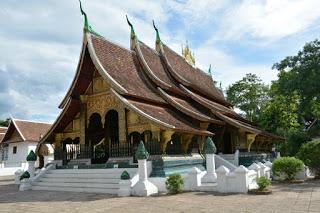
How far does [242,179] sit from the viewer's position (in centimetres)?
967

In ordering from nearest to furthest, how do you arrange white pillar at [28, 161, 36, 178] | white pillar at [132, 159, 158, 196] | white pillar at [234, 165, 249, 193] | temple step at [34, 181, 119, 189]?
white pillar at [234, 165, 249, 193], white pillar at [132, 159, 158, 196], temple step at [34, 181, 119, 189], white pillar at [28, 161, 36, 178]

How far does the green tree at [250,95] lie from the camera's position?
36.0 meters

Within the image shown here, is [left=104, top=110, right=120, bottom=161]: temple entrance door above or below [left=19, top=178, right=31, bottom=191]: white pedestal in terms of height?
above

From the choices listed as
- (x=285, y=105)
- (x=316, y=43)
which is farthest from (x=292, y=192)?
(x=285, y=105)

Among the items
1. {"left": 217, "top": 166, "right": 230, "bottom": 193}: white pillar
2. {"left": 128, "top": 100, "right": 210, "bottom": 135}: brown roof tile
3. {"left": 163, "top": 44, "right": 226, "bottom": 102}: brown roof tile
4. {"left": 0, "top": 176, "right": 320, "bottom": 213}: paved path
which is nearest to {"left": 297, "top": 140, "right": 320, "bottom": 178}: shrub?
{"left": 0, "top": 176, "right": 320, "bottom": 213}: paved path

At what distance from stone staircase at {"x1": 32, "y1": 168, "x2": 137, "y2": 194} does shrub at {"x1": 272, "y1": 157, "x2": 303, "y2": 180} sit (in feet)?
17.3

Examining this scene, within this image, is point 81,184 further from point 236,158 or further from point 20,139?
point 20,139

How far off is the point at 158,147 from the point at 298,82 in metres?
10.0

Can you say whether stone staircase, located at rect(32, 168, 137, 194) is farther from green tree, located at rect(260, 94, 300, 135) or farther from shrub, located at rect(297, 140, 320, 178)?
green tree, located at rect(260, 94, 300, 135)

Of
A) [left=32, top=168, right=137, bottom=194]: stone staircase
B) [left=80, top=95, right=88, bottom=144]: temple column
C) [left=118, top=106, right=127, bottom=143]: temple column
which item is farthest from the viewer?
[left=80, top=95, right=88, bottom=144]: temple column

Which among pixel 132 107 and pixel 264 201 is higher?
pixel 132 107

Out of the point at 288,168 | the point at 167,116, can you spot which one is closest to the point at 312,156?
the point at 288,168

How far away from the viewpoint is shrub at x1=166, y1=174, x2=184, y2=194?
10023mm

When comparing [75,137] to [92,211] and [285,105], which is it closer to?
[92,211]
